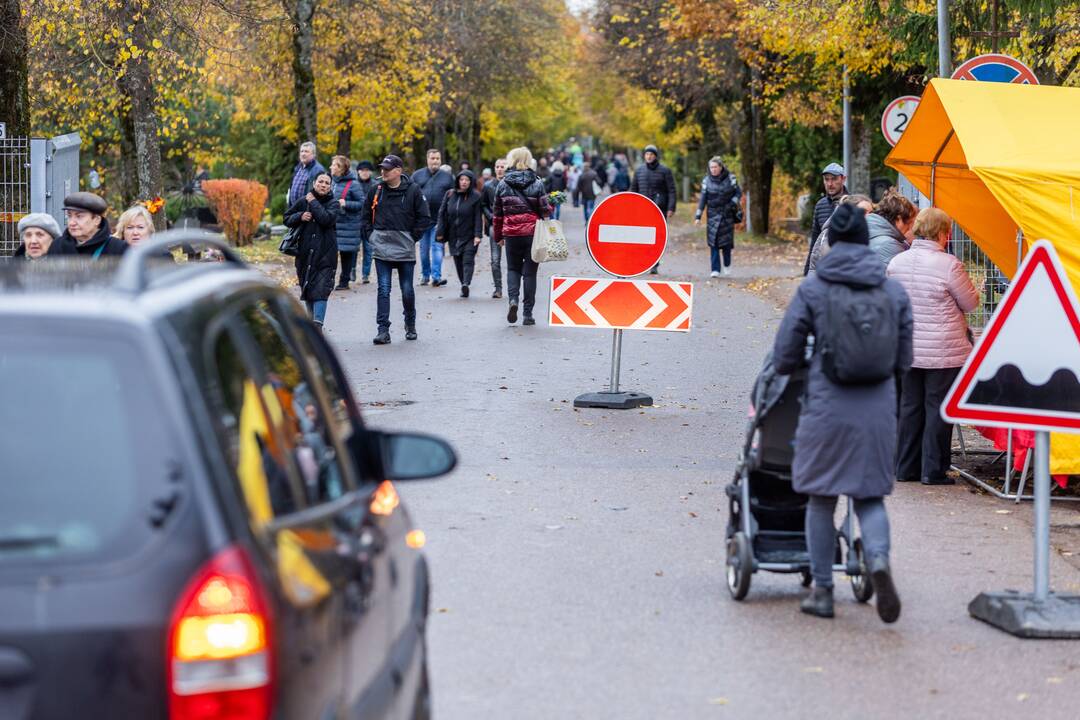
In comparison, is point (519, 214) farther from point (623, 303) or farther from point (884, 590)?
point (884, 590)

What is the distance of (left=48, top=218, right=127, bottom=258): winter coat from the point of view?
944 centimetres

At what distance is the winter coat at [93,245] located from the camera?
9.44m

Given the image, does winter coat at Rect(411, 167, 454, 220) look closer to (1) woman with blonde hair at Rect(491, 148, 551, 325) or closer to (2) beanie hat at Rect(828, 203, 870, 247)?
(1) woman with blonde hair at Rect(491, 148, 551, 325)

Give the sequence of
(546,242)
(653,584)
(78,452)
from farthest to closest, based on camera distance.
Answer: (546,242) → (653,584) → (78,452)

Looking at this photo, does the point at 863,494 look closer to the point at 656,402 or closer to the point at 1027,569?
the point at 1027,569

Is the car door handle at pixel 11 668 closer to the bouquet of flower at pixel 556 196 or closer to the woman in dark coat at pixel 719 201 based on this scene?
the bouquet of flower at pixel 556 196

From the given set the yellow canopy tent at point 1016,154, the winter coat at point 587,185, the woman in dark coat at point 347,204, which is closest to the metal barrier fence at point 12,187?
the woman in dark coat at point 347,204

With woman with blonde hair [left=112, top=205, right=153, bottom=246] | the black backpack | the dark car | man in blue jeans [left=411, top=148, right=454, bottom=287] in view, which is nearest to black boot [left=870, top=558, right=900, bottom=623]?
the black backpack

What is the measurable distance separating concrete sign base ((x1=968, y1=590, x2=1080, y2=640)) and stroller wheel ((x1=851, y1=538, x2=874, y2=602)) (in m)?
0.46

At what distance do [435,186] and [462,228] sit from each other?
2041 mm

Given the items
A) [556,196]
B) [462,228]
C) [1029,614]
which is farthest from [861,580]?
[462,228]

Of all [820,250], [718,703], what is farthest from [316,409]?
[820,250]

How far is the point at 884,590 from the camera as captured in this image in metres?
6.69

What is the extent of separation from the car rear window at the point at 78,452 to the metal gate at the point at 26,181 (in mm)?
16057
